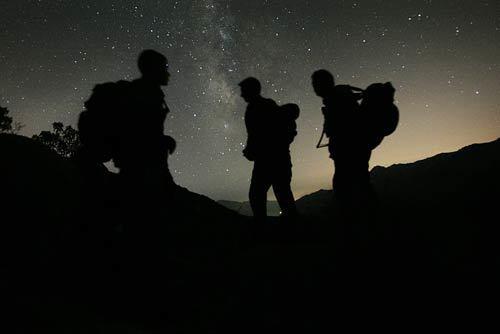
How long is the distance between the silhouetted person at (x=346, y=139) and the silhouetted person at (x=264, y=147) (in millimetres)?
1217

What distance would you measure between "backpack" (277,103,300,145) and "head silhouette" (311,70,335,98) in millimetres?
1247

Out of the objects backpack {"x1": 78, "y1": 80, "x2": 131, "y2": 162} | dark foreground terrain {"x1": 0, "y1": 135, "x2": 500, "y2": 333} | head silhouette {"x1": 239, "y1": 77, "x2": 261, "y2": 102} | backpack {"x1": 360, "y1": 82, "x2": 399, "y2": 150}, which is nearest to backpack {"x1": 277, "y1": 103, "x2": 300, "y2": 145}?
head silhouette {"x1": 239, "y1": 77, "x2": 261, "y2": 102}

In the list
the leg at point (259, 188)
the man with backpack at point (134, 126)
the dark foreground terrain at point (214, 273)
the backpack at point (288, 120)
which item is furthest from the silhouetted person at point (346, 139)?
the man with backpack at point (134, 126)

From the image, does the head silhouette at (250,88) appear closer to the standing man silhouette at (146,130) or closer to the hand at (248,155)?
the hand at (248,155)

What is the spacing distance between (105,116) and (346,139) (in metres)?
2.82

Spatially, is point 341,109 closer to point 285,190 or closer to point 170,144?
point 285,190

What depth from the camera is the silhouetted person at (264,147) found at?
5.30 meters

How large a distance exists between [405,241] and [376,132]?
1490mm

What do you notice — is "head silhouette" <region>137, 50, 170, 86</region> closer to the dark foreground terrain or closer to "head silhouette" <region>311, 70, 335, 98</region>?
the dark foreground terrain

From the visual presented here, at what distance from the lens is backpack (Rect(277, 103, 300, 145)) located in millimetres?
5386

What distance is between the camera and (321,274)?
3.56m

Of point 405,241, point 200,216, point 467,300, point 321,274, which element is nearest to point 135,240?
point 321,274

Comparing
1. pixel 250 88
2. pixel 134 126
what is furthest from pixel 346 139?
pixel 134 126

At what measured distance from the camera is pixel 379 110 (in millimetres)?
4023
